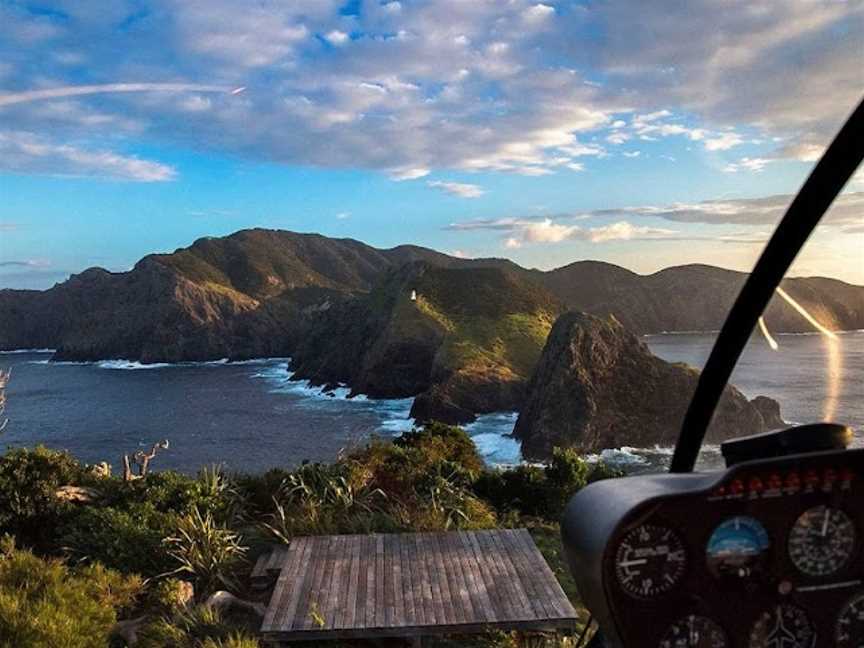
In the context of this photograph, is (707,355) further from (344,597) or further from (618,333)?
(618,333)

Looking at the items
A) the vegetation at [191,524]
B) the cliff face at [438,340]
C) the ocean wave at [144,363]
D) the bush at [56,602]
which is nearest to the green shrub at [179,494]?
the vegetation at [191,524]

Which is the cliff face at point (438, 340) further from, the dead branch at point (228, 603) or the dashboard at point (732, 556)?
the dashboard at point (732, 556)

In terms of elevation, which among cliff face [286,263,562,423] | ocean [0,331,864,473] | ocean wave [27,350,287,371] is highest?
cliff face [286,263,562,423]

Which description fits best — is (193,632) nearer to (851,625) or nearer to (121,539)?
(121,539)

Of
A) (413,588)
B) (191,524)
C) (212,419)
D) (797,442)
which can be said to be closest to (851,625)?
(797,442)

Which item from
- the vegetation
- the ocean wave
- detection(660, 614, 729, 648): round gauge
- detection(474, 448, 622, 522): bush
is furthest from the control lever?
the ocean wave

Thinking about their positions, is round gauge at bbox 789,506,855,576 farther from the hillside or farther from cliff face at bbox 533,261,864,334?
the hillside

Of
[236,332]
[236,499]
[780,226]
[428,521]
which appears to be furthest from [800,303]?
[236,332]
